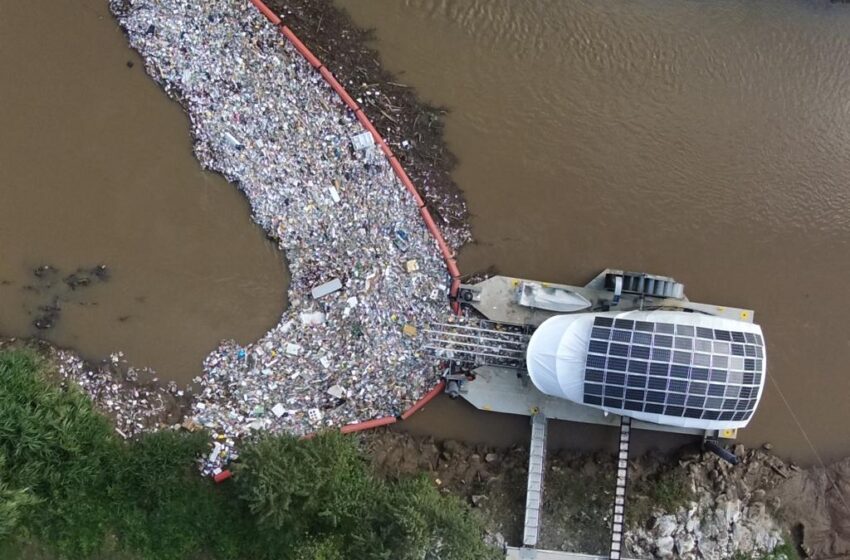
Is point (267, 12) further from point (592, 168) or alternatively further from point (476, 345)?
point (476, 345)

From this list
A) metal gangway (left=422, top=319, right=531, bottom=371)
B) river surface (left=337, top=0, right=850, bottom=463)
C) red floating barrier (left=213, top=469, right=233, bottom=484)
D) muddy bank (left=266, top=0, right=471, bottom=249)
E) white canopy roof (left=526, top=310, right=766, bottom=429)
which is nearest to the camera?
white canopy roof (left=526, top=310, right=766, bottom=429)

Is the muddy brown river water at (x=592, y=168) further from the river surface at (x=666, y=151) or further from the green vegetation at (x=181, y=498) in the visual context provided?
the green vegetation at (x=181, y=498)

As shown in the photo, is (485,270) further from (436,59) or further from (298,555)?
(298,555)

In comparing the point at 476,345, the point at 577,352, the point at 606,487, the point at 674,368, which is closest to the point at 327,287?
the point at 476,345

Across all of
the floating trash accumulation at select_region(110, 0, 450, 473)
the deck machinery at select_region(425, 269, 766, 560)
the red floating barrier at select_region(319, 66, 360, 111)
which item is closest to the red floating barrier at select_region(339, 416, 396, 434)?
the floating trash accumulation at select_region(110, 0, 450, 473)

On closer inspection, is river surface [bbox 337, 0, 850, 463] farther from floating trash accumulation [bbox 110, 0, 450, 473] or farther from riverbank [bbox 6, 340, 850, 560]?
floating trash accumulation [bbox 110, 0, 450, 473]

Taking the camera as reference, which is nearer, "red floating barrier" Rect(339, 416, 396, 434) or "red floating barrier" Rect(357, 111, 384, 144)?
"red floating barrier" Rect(339, 416, 396, 434)

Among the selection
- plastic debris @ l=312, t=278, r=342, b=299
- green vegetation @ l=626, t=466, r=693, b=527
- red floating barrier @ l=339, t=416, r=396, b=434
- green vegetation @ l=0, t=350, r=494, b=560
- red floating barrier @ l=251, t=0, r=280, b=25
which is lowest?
green vegetation @ l=0, t=350, r=494, b=560

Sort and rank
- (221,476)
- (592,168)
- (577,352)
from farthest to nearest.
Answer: (592,168)
(221,476)
(577,352)
